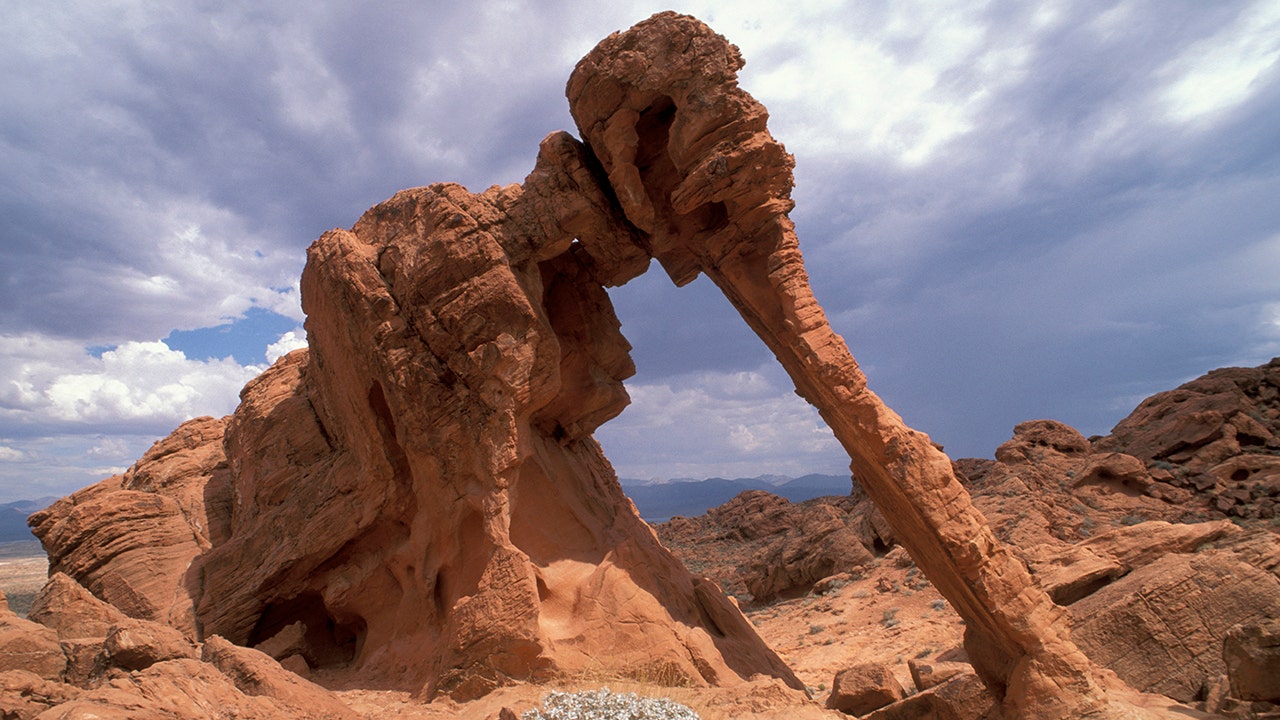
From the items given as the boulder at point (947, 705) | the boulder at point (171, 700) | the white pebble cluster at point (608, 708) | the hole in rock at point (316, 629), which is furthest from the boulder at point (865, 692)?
the hole in rock at point (316, 629)

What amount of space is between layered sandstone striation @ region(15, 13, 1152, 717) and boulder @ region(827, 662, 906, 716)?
1.41 meters

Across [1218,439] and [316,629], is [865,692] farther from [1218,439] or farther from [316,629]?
[1218,439]

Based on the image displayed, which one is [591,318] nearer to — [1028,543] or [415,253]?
[415,253]

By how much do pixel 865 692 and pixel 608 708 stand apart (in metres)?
4.76

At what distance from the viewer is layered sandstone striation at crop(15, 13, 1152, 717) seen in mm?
10078

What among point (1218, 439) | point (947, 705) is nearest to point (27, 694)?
point (947, 705)

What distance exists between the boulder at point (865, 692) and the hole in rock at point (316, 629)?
31.6ft

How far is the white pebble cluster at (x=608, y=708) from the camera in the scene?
7.91 meters

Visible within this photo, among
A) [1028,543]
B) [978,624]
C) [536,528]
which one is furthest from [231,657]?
[1028,543]

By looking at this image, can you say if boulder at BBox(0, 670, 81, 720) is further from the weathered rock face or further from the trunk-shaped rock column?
the weathered rock face

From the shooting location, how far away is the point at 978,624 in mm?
10031

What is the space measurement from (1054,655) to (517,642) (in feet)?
26.5

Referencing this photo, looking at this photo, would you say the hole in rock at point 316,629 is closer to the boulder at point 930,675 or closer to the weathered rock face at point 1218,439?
the boulder at point 930,675

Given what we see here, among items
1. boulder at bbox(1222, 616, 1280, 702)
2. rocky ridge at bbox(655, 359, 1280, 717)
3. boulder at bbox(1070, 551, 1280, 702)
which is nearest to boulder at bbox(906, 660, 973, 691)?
rocky ridge at bbox(655, 359, 1280, 717)
